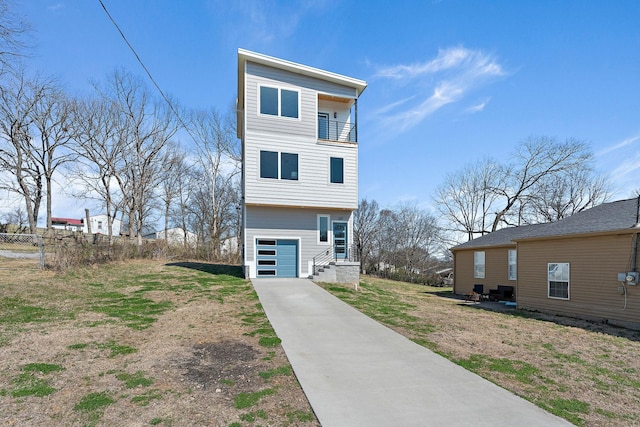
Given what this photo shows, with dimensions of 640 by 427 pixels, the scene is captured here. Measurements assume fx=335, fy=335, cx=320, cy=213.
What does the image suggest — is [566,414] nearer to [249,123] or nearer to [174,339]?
[174,339]

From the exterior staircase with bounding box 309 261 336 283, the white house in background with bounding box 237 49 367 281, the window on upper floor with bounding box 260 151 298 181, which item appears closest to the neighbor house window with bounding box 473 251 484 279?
the white house in background with bounding box 237 49 367 281

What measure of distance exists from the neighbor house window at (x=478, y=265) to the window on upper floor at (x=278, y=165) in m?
12.8

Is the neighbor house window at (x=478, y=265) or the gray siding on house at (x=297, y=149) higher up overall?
the gray siding on house at (x=297, y=149)

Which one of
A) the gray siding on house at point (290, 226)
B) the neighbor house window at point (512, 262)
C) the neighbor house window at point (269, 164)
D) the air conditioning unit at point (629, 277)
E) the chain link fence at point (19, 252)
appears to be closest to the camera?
the air conditioning unit at point (629, 277)

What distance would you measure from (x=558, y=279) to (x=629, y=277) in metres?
2.64

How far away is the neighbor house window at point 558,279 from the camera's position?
12422 mm

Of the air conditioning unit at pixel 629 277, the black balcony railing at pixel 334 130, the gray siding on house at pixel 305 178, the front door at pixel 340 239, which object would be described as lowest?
the air conditioning unit at pixel 629 277

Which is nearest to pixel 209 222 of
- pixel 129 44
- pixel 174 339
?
pixel 129 44

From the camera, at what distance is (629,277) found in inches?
400

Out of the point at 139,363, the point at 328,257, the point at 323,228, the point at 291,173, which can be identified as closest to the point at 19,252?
the point at 291,173

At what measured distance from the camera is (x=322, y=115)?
1631cm

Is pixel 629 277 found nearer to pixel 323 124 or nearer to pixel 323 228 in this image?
pixel 323 228

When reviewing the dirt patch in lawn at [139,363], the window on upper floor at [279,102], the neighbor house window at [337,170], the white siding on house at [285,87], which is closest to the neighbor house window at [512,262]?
the neighbor house window at [337,170]

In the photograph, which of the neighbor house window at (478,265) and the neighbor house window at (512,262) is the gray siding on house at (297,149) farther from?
the neighbor house window at (478,265)
